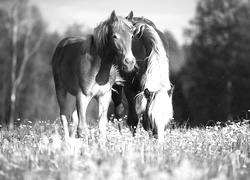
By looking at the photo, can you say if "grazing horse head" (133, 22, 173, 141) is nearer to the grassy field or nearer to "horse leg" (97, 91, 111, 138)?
the grassy field

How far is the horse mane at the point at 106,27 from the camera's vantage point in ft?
23.4

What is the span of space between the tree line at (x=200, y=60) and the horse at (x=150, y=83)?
17068 mm

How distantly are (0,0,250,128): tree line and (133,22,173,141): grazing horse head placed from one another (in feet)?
59.5

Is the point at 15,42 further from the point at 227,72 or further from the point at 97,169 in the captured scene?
the point at 97,169

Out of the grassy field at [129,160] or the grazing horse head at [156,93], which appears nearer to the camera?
the grassy field at [129,160]

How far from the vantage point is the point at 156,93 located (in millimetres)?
6668

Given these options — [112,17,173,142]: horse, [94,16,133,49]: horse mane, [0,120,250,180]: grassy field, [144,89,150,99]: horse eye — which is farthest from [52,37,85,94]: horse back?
[0,120,250,180]: grassy field

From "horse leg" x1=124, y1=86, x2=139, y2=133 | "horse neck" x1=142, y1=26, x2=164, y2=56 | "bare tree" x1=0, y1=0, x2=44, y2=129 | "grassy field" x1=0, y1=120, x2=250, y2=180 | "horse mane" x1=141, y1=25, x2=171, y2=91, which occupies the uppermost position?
"bare tree" x1=0, y1=0, x2=44, y2=129

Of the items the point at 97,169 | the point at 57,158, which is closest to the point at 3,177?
the point at 57,158

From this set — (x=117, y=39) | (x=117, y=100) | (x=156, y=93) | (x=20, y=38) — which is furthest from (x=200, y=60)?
(x=156, y=93)

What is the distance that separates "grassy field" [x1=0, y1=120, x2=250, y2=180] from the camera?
3699 mm

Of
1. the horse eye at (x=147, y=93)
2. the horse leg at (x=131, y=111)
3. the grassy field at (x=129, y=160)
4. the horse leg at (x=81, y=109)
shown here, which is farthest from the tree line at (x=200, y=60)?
the grassy field at (x=129, y=160)

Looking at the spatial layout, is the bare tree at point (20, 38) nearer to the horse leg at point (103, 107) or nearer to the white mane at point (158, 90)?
the horse leg at point (103, 107)

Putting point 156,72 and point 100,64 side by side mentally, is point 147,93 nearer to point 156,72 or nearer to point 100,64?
point 156,72
